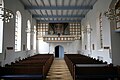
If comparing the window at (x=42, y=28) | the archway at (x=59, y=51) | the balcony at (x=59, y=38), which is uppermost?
the window at (x=42, y=28)

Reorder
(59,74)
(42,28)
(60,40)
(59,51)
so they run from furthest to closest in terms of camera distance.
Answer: (59,51)
(42,28)
(60,40)
(59,74)

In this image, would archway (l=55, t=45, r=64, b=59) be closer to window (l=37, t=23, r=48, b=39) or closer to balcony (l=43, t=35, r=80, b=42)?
balcony (l=43, t=35, r=80, b=42)

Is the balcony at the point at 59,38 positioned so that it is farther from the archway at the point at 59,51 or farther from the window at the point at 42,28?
the archway at the point at 59,51

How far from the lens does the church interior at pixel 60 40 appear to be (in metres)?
6.50

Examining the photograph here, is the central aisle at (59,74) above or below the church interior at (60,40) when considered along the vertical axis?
below

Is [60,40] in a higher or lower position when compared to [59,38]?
lower

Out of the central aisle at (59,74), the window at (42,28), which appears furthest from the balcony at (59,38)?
the central aisle at (59,74)

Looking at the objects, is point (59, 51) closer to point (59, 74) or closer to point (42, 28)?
point (42, 28)

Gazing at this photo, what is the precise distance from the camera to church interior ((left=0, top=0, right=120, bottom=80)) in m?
6.50

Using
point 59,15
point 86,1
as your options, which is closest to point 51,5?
point 86,1

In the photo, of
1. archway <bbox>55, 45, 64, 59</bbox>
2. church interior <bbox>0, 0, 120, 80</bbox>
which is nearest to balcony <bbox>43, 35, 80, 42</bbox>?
church interior <bbox>0, 0, 120, 80</bbox>

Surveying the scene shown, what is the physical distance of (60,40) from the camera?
24672 millimetres

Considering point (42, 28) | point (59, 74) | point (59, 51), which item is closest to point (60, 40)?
point (42, 28)

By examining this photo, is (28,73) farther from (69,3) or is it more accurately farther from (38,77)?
(69,3)
